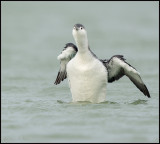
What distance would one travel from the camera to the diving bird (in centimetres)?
1709

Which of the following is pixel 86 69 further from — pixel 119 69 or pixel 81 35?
pixel 119 69

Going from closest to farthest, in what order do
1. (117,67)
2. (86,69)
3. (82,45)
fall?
1. (86,69)
2. (82,45)
3. (117,67)

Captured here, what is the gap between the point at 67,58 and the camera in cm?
1805

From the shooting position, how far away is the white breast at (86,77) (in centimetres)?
1708

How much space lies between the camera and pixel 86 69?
17.0 metres

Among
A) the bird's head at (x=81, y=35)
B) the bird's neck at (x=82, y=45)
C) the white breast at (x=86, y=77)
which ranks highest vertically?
the bird's head at (x=81, y=35)

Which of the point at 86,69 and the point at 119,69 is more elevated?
the point at 119,69

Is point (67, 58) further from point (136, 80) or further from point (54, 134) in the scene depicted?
point (54, 134)

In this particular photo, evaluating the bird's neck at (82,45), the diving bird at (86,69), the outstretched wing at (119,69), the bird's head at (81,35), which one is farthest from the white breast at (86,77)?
the outstretched wing at (119,69)

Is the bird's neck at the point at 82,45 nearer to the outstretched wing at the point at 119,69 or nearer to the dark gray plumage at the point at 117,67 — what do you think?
the dark gray plumage at the point at 117,67

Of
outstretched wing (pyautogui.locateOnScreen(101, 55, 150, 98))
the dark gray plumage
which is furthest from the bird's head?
outstretched wing (pyautogui.locateOnScreen(101, 55, 150, 98))

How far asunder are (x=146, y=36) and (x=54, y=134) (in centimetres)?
2195

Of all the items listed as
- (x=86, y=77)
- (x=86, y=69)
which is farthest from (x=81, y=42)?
(x=86, y=77)

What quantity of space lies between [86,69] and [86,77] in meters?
0.20
